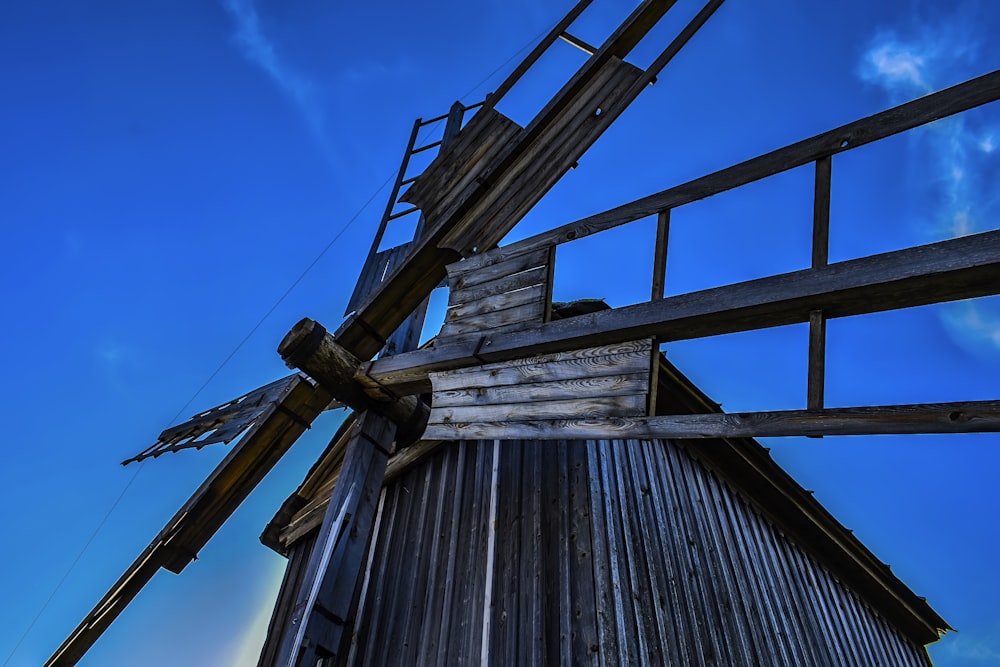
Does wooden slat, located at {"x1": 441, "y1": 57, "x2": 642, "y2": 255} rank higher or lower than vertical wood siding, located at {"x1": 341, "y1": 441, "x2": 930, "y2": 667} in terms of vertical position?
higher

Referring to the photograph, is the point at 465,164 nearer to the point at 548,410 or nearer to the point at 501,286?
the point at 501,286

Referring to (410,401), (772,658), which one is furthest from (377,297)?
(772,658)

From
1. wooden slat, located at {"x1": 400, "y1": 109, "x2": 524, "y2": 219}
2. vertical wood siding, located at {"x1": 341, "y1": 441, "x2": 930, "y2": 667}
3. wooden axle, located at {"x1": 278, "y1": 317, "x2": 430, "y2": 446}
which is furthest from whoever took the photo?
wooden slat, located at {"x1": 400, "y1": 109, "x2": 524, "y2": 219}

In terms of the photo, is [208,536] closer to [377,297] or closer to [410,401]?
[410,401]

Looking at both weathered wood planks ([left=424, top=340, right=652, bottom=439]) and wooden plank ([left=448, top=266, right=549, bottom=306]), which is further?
wooden plank ([left=448, top=266, right=549, bottom=306])

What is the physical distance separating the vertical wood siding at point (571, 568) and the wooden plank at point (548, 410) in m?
1.16

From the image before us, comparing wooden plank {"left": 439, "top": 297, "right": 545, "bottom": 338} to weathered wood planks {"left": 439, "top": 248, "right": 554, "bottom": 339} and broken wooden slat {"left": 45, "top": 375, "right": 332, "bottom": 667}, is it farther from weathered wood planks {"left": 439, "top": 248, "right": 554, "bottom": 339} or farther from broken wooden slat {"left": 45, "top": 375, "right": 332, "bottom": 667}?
broken wooden slat {"left": 45, "top": 375, "right": 332, "bottom": 667}

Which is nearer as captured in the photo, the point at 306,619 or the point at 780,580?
the point at 306,619

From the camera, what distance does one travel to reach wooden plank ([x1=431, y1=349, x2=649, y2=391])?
3854mm

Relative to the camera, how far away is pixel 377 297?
591cm

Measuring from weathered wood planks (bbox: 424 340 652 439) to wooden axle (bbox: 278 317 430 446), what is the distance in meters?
1.08

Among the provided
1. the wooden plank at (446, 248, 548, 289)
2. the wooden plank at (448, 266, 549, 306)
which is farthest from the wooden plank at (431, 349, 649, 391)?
the wooden plank at (446, 248, 548, 289)

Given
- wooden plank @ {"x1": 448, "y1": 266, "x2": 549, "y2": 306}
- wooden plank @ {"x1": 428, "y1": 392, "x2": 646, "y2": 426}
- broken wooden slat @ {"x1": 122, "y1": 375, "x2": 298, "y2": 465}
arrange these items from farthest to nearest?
1. broken wooden slat @ {"x1": 122, "y1": 375, "x2": 298, "y2": 465}
2. wooden plank @ {"x1": 448, "y1": 266, "x2": 549, "y2": 306}
3. wooden plank @ {"x1": 428, "y1": 392, "x2": 646, "y2": 426}

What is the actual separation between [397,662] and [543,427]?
2.70 m
